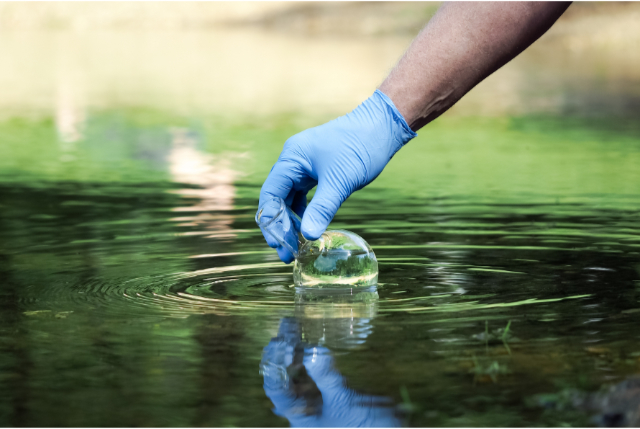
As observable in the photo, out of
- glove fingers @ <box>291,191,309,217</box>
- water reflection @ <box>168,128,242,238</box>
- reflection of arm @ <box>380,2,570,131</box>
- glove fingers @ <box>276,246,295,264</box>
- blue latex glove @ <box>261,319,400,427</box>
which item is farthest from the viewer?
water reflection @ <box>168,128,242,238</box>

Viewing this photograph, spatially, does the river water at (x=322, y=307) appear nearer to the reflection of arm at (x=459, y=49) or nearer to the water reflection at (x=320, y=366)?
the water reflection at (x=320, y=366)

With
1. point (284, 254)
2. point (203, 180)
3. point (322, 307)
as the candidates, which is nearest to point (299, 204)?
point (284, 254)

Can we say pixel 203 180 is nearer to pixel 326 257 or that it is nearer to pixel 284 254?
pixel 284 254

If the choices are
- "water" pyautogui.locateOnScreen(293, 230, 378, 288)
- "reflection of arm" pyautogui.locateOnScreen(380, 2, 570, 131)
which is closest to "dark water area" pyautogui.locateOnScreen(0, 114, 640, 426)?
"water" pyautogui.locateOnScreen(293, 230, 378, 288)

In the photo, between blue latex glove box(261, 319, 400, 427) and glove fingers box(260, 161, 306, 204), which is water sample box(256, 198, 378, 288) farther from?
blue latex glove box(261, 319, 400, 427)

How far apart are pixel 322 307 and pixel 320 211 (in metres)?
0.48

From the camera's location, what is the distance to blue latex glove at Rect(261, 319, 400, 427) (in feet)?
7.61

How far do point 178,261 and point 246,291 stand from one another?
67cm

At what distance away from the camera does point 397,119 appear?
396cm

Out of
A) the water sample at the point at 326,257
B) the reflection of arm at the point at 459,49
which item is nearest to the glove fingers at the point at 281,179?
the water sample at the point at 326,257

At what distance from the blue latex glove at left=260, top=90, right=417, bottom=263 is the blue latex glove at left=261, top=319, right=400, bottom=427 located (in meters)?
1.07

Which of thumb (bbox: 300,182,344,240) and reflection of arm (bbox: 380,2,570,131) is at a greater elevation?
reflection of arm (bbox: 380,2,570,131)

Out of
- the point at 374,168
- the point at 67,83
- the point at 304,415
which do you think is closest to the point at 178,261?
the point at 374,168

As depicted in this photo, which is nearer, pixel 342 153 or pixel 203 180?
pixel 342 153
